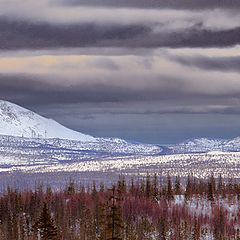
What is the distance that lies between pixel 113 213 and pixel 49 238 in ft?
77.7

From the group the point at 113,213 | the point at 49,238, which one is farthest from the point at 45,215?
the point at 113,213

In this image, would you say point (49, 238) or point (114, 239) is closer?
point (114, 239)

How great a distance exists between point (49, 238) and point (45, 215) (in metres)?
3.28

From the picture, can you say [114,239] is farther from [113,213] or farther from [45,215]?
[45,215]

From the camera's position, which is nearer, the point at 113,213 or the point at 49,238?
the point at 113,213

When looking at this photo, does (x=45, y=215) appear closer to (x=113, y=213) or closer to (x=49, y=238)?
(x=49, y=238)

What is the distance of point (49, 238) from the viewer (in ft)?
305

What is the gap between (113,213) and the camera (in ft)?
234

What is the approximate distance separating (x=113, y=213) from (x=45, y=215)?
2517 cm

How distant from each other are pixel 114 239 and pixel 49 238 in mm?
23840

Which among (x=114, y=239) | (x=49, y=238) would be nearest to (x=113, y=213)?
(x=114, y=239)

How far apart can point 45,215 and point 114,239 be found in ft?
84.0

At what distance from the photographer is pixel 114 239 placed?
7069 cm

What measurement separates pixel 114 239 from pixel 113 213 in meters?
2.45
